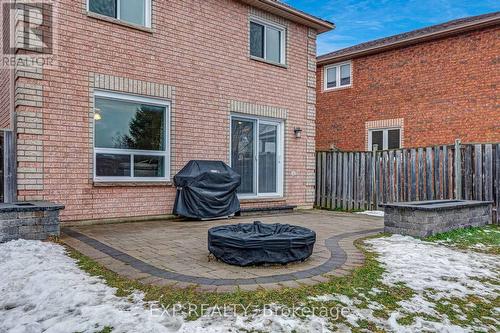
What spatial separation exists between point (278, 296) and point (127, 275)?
1476mm

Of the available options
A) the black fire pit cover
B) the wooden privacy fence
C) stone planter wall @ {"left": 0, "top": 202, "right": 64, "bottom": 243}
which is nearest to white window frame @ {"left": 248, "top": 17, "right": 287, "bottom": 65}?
the wooden privacy fence

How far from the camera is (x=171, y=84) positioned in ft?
24.3

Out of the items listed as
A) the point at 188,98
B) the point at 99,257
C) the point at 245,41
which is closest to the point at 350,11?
the point at 245,41

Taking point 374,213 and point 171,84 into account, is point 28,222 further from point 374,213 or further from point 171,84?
point 374,213

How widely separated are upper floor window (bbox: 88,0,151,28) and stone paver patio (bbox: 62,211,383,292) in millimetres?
3867

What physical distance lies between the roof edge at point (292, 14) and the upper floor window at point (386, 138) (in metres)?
4.91

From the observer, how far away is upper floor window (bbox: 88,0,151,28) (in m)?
6.62

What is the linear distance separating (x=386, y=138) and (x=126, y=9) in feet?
32.6

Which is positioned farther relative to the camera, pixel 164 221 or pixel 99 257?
pixel 164 221

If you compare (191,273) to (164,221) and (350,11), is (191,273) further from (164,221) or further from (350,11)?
(350,11)

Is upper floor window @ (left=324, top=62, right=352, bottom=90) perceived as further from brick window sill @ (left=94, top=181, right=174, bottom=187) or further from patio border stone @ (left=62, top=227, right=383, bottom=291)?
patio border stone @ (left=62, top=227, right=383, bottom=291)

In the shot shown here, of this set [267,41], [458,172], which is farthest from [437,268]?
[267,41]

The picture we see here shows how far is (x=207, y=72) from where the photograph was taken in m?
7.98

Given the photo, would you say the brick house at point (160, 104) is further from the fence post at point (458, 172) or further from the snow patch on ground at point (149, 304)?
the fence post at point (458, 172)
